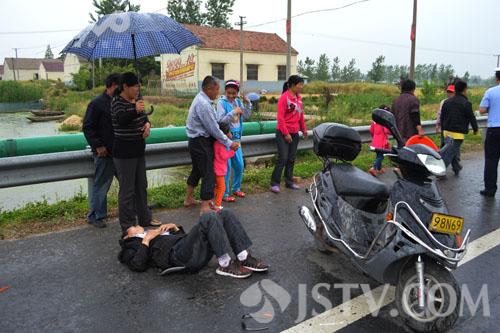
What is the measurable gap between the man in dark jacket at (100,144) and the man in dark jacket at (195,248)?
1.39m

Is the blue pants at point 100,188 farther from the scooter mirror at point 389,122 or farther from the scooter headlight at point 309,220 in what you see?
the scooter mirror at point 389,122

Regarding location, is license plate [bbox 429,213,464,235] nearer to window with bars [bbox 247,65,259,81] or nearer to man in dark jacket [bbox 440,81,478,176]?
man in dark jacket [bbox 440,81,478,176]

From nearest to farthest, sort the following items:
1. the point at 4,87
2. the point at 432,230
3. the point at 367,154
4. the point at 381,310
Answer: the point at 432,230 → the point at 381,310 → the point at 367,154 → the point at 4,87

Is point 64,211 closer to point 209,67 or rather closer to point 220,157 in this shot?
point 220,157

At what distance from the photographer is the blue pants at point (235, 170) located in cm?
644

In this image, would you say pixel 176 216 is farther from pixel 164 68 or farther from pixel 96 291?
pixel 164 68

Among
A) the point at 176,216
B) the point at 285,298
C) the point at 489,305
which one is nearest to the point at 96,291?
the point at 285,298

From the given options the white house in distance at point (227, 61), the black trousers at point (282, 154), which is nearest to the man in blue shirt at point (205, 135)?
the black trousers at point (282, 154)

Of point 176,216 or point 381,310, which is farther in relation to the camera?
point 176,216

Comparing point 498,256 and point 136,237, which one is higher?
point 136,237

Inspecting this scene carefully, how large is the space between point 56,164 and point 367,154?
275 inches

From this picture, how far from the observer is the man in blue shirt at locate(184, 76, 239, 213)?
5.53 metres

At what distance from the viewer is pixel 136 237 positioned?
4008 millimetres

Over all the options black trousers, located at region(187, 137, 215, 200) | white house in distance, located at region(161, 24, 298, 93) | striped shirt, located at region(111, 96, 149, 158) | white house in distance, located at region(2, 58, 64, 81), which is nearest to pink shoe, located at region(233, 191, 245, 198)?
black trousers, located at region(187, 137, 215, 200)
